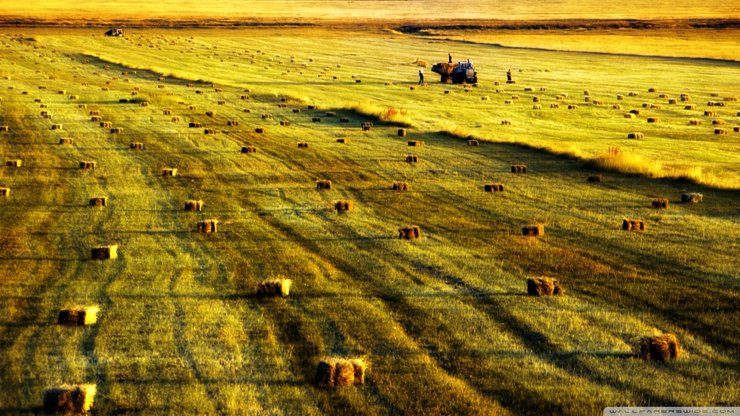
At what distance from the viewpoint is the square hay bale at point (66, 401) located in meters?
10.8

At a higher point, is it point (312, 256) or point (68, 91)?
point (312, 256)

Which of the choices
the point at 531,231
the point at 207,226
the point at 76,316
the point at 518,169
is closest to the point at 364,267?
the point at 531,231

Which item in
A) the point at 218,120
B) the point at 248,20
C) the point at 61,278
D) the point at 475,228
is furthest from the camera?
the point at 248,20

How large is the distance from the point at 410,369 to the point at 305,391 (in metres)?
1.43

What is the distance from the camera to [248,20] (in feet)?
600

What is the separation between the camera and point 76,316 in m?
14.2

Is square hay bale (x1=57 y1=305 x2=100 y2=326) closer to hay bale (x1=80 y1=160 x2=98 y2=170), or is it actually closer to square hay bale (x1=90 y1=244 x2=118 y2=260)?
square hay bale (x1=90 y1=244 x2=118 y2=260)

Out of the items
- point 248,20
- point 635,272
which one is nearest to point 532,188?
point 635,272

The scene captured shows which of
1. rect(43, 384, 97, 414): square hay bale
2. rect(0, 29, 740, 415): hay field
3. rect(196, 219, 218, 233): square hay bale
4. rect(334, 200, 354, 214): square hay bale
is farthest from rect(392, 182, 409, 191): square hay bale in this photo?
rect(43, 384, 97, 414): square hay bale

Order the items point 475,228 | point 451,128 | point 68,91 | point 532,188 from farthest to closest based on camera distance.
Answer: point 68,91
point 451,128
point 532,188
point 475,228

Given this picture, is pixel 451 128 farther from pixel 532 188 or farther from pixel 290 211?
pixel 290 211

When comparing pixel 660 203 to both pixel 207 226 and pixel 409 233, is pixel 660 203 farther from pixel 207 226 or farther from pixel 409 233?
pixel 207 226

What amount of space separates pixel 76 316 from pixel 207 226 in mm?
7440

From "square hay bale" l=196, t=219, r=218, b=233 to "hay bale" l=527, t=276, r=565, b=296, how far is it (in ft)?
26.9
